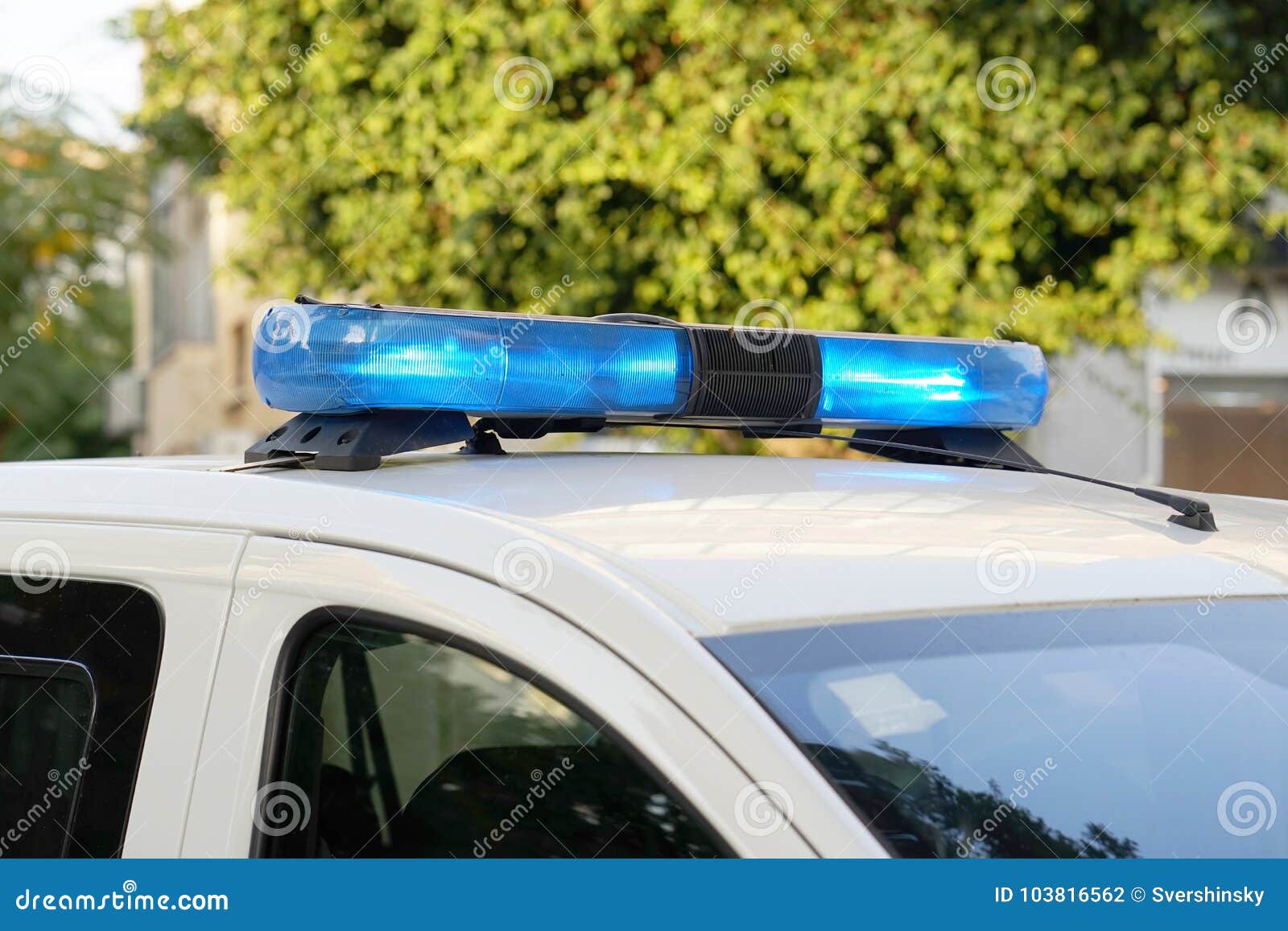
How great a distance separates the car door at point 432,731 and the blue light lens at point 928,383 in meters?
0.82

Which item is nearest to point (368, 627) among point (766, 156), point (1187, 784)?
point (1187, 784)

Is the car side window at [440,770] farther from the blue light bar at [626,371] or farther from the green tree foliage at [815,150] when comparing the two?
the green tree foliage at [815,150]

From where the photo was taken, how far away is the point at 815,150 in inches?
273

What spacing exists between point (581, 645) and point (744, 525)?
0.92 ft

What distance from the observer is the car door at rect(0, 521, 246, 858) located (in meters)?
1.43

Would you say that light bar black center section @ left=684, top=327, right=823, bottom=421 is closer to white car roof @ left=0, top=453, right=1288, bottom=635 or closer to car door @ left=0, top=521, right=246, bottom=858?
white car roof @ left=0, top=453, right=1288, bottom=635

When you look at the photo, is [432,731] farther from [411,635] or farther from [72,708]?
[72,708]

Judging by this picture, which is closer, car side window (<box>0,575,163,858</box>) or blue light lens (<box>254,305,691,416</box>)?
car side window (<box>0,575,163,858</box>)

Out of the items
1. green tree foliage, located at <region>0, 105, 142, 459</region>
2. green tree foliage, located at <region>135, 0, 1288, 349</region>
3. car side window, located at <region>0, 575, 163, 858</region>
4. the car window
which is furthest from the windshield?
green tree foliage, located at <region>0, 105, 142, 459</region>

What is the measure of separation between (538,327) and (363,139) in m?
6.37

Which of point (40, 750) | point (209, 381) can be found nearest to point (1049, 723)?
point (40, 750)

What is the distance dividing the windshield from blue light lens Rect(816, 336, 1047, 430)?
647 mm
